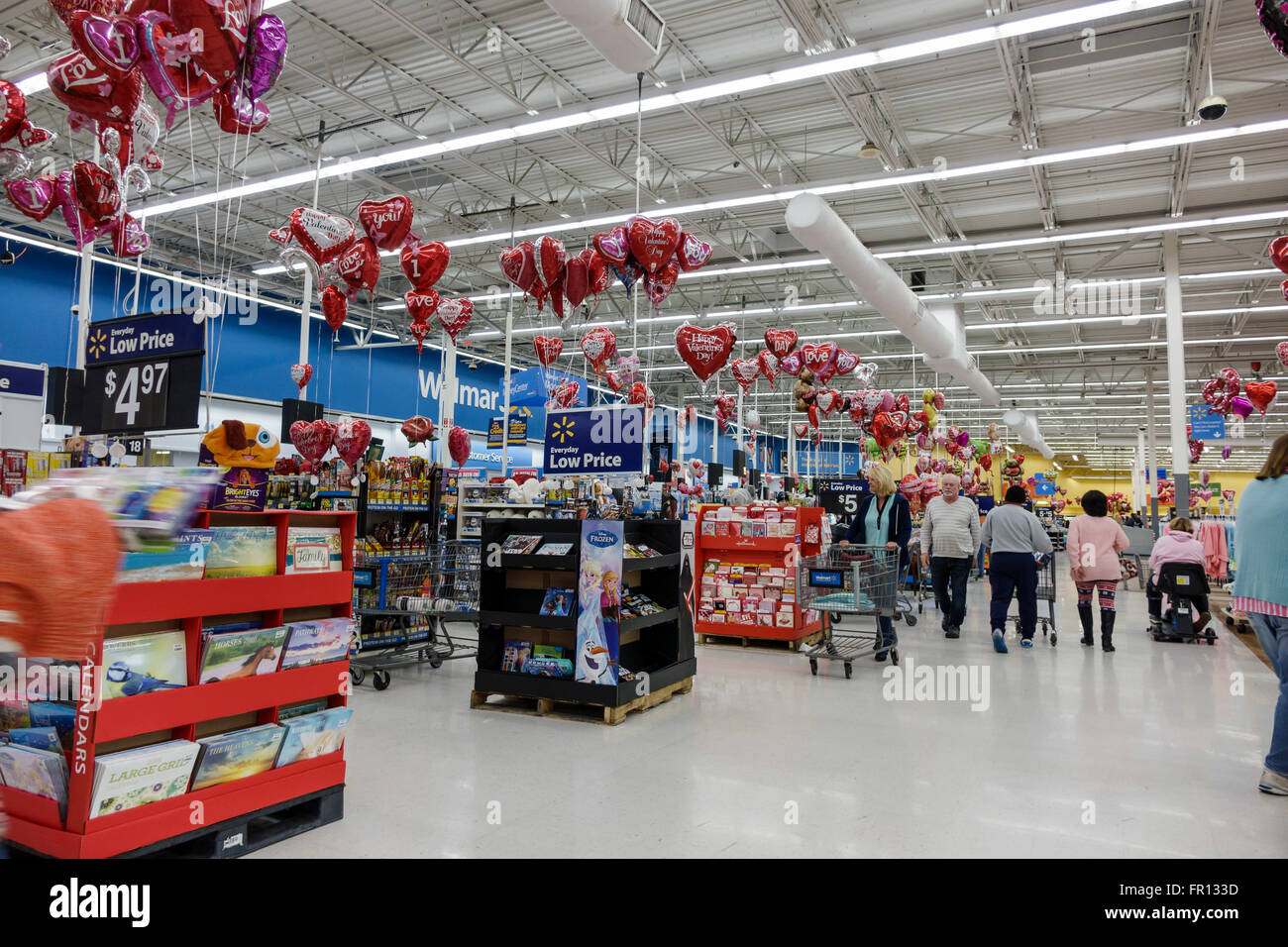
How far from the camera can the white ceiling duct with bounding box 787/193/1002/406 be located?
26.9 ft

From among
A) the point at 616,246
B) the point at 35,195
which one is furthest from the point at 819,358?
the point at 35,195

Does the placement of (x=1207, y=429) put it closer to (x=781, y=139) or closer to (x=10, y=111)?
(x=781, y=139)

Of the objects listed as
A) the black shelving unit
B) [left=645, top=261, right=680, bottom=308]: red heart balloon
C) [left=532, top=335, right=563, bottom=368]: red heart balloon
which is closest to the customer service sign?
the black shelving unit

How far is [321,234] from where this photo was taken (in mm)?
6176

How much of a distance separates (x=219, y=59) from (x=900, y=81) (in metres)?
7.89

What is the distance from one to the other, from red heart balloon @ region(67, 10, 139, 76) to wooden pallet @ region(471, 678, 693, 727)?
3.85 metres

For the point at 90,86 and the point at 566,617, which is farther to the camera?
the point at 566,617

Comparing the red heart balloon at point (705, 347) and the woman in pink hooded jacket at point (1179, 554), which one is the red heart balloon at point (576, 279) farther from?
the woman in pink hooded jacket at point (1179, 554)

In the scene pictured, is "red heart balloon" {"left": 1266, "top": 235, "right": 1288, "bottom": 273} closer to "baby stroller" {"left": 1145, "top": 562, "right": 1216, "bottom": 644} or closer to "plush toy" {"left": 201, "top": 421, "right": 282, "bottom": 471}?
"baby stroller" {"left": 1145, "top": 562, "right": 1216, "bottom": 644}

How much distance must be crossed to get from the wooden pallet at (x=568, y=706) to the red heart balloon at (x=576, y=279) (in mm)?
3730

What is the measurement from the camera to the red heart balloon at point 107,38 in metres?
3.44

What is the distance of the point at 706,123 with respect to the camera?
384 inches

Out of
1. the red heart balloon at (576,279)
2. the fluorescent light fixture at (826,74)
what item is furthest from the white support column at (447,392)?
the red heart balloon at (576,279)

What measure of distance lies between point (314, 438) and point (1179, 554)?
8852 millimetres
